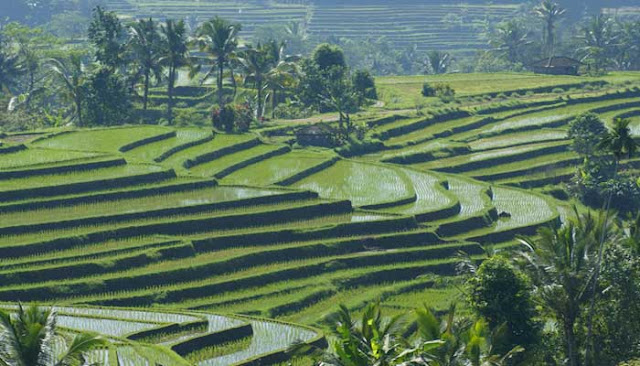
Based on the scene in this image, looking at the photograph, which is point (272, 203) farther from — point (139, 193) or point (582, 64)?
point (582, 64)

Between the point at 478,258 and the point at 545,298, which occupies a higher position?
the point at 545,298

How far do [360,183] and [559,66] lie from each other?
1505 inches

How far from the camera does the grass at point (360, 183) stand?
163 feet

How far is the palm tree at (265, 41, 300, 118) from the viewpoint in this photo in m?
67.4

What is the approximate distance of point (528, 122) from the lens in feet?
226

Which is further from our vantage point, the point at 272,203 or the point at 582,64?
the point at 582,64

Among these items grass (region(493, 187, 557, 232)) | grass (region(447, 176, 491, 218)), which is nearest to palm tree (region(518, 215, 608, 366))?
grass (region(493, 187, 557, 232))

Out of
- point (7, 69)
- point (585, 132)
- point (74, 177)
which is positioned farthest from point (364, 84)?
point (74, 177)

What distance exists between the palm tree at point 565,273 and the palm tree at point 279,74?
125ft

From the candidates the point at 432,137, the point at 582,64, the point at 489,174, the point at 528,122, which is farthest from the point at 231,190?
the point at 582,64

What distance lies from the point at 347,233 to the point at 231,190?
16.8 ft

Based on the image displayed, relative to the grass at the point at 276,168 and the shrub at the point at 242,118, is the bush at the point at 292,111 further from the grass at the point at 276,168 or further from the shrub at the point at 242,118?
the grass at the point at 276,168

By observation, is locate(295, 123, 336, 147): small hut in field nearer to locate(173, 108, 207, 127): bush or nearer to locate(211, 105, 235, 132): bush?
locate(211, 105, 235, 132): bush

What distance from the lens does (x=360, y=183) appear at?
172 feet
